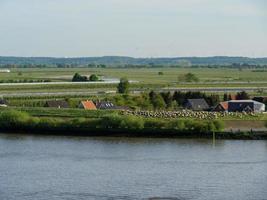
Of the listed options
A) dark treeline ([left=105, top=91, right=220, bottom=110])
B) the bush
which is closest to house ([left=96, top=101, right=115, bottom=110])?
dark treeline ([left=105, top=91, right=220, bottom=110])

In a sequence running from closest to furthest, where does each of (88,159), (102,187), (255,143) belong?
(102,187)
(88,159)
(255,143)

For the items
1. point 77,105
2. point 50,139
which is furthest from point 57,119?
point 77,105

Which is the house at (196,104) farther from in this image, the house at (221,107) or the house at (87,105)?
the house at (87,105)

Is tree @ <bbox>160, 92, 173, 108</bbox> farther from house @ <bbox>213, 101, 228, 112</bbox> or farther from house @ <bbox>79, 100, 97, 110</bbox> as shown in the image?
house @ <bbox>79, 100, 97, 110</bbox>

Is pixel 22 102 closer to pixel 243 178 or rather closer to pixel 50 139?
pixel 50 139

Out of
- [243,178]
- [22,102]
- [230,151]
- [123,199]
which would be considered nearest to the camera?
[123,199]

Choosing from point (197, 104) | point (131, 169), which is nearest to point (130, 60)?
point (197, 104)

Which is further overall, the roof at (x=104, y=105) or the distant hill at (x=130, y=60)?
the distant hill at (x=130, y=60)

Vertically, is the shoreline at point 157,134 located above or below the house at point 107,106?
below

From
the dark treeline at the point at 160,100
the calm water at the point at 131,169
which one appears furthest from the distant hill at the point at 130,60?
the calm water at the point at 131,169
